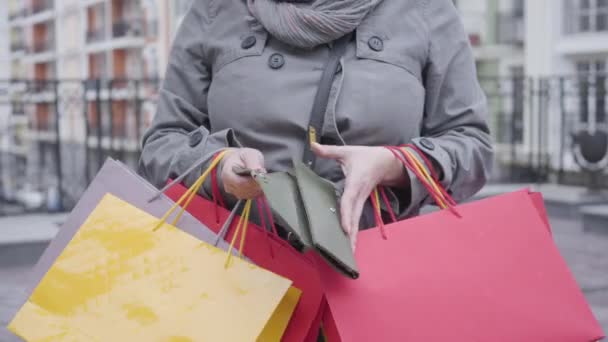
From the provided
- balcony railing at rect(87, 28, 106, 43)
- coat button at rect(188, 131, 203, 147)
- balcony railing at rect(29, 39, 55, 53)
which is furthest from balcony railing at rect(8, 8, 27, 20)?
coat button at rect(188, 131, 203, 147)

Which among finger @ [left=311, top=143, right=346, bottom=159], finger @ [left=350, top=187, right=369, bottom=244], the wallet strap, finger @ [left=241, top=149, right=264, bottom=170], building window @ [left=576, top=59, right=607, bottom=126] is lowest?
building window @ [left=576, top=59, right=607, bottom=126]

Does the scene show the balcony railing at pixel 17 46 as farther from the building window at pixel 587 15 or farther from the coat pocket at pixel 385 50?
the coat pocket at pixel 385 50

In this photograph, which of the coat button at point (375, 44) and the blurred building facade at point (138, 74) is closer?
the coat button at point (375, 44)

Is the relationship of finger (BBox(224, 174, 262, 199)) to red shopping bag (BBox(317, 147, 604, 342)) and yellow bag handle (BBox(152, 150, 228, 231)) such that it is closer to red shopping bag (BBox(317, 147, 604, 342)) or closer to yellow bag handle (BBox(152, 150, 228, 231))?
yellow bag handle (BBox(152, 150, 228, 231))

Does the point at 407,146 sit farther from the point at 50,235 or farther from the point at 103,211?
the point at 50,235

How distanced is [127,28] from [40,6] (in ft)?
45.7

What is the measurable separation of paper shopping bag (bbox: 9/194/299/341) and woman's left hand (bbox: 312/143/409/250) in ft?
0.43

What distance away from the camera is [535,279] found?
51.2 inches

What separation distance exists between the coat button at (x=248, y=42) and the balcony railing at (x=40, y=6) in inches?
1979

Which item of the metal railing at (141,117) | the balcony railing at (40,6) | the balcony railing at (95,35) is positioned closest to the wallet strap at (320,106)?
the metal railing at (141,117)

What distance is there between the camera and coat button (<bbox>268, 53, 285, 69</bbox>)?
57.4 inches

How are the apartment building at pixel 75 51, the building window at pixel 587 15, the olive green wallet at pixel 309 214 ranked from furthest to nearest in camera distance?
the apartment building at pixel 75 51, the building window at pixel 587 15, the olive green wallet at pixel 309 214

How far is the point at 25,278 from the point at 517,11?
19.7m

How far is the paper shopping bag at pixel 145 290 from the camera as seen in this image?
1234mm
